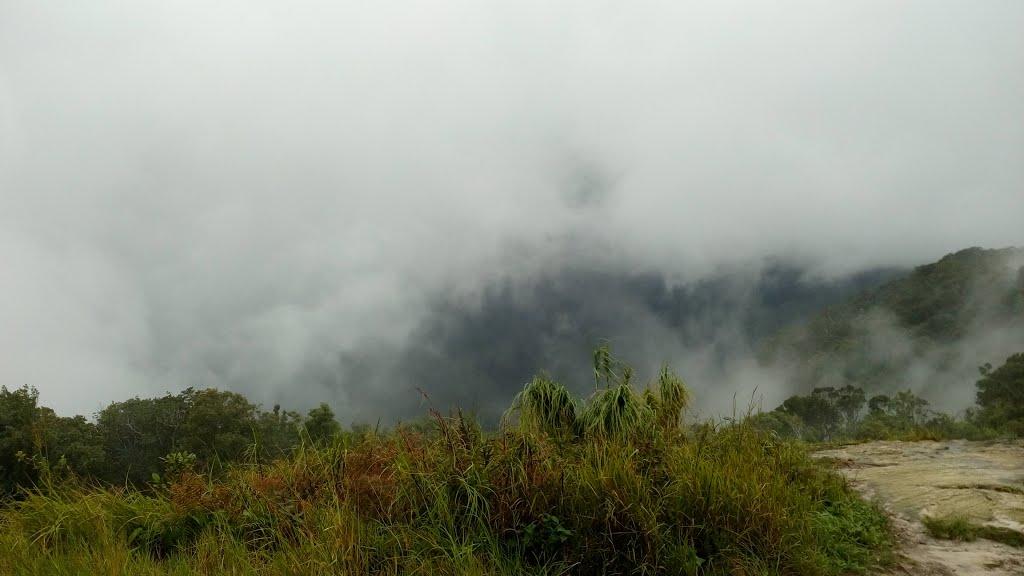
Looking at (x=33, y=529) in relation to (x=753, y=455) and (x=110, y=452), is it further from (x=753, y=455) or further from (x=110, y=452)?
(x=110, y=452)

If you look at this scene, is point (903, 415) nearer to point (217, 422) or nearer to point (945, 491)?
point (945, 491)

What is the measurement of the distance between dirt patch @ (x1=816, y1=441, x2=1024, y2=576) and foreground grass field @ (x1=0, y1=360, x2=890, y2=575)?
0.34 metres

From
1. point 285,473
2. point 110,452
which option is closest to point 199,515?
point 285,473

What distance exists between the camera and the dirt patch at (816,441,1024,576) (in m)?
5.08

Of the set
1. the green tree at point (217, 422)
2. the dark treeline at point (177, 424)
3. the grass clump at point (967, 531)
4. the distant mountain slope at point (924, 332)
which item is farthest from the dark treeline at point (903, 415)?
the distant mountain slope at point (924, 332)

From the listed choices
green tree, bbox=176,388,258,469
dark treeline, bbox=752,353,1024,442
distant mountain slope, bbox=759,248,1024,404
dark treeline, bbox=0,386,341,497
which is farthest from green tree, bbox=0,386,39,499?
distant mountain slope, bbox=759,248,1024,404

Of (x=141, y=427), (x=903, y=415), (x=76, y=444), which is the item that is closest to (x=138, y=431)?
(x=141, y=427)

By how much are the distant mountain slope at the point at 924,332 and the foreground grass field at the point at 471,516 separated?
8024 centimetres

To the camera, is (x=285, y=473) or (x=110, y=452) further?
(x=110, y=452)

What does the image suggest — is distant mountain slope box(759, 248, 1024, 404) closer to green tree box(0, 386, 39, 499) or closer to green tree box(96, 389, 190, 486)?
green tree box(96, 389, 190, 486)

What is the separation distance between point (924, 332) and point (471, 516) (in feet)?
313

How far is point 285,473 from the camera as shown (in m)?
5.77

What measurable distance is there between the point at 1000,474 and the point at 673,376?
14.5 feet

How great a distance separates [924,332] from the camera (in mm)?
81312
